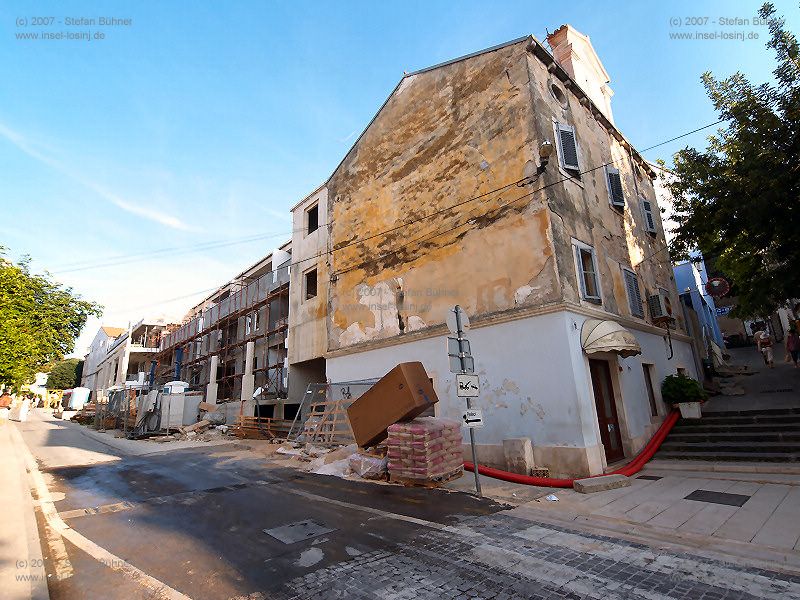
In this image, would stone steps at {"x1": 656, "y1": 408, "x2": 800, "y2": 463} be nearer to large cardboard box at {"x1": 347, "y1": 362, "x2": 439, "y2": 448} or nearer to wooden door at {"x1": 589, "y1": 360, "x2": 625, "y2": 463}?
wooden door at {"x1": 589, "y1": 360, "x2": 625, "y2": 463}

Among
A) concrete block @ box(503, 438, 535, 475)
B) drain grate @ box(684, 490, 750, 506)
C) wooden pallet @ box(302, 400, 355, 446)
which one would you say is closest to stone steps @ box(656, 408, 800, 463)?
drain grate @ box(684, 490, 750, 506)

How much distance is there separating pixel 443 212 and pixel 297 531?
9.39m

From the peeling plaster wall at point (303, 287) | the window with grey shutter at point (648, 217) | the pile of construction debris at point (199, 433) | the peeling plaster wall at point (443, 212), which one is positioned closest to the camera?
the peeling plaster wall at point (443, 212)

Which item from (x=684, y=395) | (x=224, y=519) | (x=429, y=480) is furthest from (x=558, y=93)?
(x=224, y=519)

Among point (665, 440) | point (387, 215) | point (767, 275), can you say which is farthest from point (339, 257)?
point (767, 275)

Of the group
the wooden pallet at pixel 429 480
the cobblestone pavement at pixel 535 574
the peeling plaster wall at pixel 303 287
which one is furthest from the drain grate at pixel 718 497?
the peeling plaster wall at pixel 303 287

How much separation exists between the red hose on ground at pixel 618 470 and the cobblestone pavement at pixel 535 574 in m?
3.03

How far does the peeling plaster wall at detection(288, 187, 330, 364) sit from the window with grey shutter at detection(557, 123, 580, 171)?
32.3 ft

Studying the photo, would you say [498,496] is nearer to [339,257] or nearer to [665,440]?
[665,440]

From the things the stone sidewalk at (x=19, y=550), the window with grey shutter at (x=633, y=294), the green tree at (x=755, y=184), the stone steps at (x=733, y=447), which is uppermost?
the green tree at (x=755, y=184)

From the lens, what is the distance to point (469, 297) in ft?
35.5

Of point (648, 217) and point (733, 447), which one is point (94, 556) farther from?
point (648, 217)

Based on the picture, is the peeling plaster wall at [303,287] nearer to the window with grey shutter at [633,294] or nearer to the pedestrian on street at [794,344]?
the window with grey shutter at [633,294]

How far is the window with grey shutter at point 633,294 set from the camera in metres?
12.2
